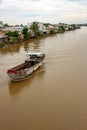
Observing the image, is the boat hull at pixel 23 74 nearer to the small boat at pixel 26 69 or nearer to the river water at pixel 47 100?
the small boat at pixel 26 69

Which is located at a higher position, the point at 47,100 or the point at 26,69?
the point at 26,69

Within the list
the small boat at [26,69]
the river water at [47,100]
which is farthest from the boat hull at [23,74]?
the river water at [47,100]

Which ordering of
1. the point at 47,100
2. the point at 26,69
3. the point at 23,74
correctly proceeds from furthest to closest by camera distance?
1. the point at 26,69
2. the point at 23,74
3. the point at 47,100

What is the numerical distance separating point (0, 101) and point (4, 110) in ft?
3.56

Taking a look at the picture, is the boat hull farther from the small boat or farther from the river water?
the river water

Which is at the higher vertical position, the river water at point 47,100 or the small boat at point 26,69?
the small boat at point 26,69

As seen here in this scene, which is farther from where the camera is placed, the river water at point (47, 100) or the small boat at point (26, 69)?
the small boat at point (26, 69)

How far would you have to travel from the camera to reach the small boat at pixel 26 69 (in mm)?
12742

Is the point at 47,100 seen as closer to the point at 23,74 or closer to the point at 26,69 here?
the point at 23,74

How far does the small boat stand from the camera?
12.7 m

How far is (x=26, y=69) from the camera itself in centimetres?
1356

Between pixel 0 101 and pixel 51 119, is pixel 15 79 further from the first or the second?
pixel 51 119

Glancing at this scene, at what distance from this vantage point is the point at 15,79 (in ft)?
42.3

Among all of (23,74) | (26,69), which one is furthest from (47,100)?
(26,69)
